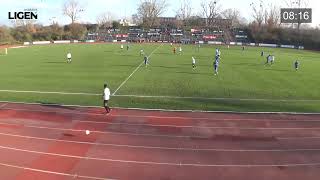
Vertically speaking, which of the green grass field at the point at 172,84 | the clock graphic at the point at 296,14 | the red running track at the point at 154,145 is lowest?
the red running track at the point at 154,145

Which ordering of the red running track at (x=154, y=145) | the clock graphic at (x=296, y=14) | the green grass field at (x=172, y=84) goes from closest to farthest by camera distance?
the red running track at (x=154, y=145) → the green grass field at (x=172, y=84) → the clock graphic at (x=296, y=14)

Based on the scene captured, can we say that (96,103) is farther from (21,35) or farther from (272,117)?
(21,35)

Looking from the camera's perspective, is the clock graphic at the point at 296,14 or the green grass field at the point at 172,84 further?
the clock graphic at the point at 296,14

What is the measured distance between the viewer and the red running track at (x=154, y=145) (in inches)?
539

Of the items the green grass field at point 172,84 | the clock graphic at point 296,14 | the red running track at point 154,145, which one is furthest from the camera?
the clock graphic at point 296,14

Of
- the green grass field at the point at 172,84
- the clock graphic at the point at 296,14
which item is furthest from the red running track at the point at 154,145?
the clock graphic at the point at 296,14

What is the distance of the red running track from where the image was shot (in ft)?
45.0

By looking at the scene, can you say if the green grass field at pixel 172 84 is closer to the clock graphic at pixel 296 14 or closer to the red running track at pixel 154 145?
the red running track at pixel 154 145

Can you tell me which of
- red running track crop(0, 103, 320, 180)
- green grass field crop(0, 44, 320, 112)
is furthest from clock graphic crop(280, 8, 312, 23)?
red running track crop(0, 103, 320, 180)

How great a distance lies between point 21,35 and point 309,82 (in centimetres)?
7552

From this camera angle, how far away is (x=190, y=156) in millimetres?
15156

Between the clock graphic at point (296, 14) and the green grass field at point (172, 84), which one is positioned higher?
the clock graphic at point (296, 14)

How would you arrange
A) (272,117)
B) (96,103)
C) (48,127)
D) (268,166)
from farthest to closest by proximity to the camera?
(96,103) → (272,117) → (48,127) → (268,166)

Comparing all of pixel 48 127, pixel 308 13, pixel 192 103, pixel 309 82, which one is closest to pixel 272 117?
pixel 192 103
